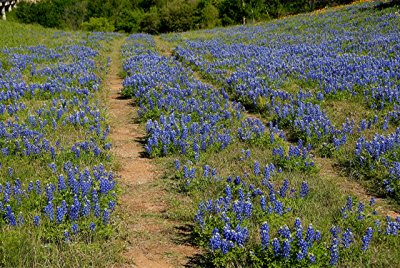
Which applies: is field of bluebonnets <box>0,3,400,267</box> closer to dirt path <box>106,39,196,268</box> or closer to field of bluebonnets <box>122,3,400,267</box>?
field of bluebonnets <box>122,3,400,267</box>

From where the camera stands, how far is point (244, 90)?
11.9m

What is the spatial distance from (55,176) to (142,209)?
1.32 metres

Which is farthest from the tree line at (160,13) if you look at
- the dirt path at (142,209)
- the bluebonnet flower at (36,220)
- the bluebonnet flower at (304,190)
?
the bluebonnet flower at (36,220)

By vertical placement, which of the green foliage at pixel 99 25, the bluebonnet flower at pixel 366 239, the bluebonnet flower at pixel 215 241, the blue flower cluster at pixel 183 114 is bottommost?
the bluebonnet flower at pixel 366 239

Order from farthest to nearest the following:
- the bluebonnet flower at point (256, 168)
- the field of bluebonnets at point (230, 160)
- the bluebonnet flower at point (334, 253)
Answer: the bluebonnet flower at point (256, 168) < the field of bluebonnets at point (230, 160) < the bluebonnet flower at point (334, 253)

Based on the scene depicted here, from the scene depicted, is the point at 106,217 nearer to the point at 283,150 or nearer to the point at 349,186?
the point at 283,150

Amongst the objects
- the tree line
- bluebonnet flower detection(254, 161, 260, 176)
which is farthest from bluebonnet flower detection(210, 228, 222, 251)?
the tree line

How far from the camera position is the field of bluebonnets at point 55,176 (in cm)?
461

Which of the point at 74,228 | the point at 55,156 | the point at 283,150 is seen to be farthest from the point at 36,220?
the point at 283,150

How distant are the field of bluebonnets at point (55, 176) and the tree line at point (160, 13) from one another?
36.8m

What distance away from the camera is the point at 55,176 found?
20.6 feet

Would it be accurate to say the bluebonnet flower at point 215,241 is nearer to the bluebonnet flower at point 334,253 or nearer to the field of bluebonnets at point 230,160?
the field of bluebonnets at point 230,160

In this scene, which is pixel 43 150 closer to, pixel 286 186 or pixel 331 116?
pixel 286 186

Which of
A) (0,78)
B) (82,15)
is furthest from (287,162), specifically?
(82,15)
